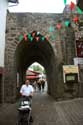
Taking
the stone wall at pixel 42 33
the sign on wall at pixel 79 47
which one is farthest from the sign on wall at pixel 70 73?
the sign on wall at pixel 79 47

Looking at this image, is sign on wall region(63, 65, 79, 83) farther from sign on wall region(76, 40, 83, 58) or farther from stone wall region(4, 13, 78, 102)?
sign on wall region(76, 40, 83, 58)

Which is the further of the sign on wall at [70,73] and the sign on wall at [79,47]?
the sign on wall at [79,47]

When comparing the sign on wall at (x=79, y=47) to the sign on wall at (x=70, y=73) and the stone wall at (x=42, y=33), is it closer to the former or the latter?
the stone wall at (x=42, y=33)

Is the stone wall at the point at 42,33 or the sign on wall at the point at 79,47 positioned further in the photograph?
the sign on wall at the point at 79,47

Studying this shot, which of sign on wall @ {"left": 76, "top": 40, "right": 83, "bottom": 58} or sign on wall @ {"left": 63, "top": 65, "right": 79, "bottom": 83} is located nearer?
sign on wall @ {"left": 63, "top": 65, "right": 79, "bottom": 83}

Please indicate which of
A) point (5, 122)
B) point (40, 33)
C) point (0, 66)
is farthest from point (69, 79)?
point (5, 122)

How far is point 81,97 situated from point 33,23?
15.4ft

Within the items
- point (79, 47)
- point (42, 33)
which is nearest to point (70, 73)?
point (79, 47)

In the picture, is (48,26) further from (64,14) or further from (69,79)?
(69,79)

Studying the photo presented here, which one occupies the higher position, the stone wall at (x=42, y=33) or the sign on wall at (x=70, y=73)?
the stone wall at (x=42, y=33)

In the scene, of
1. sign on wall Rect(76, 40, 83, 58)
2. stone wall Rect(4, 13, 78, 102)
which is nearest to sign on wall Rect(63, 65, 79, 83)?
stone wall Rect(4, 13, 78, 102)

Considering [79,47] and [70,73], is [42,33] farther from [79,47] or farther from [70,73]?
[70,73]

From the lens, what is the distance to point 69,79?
40.5 ft

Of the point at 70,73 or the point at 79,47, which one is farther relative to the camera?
the point at 79,47
